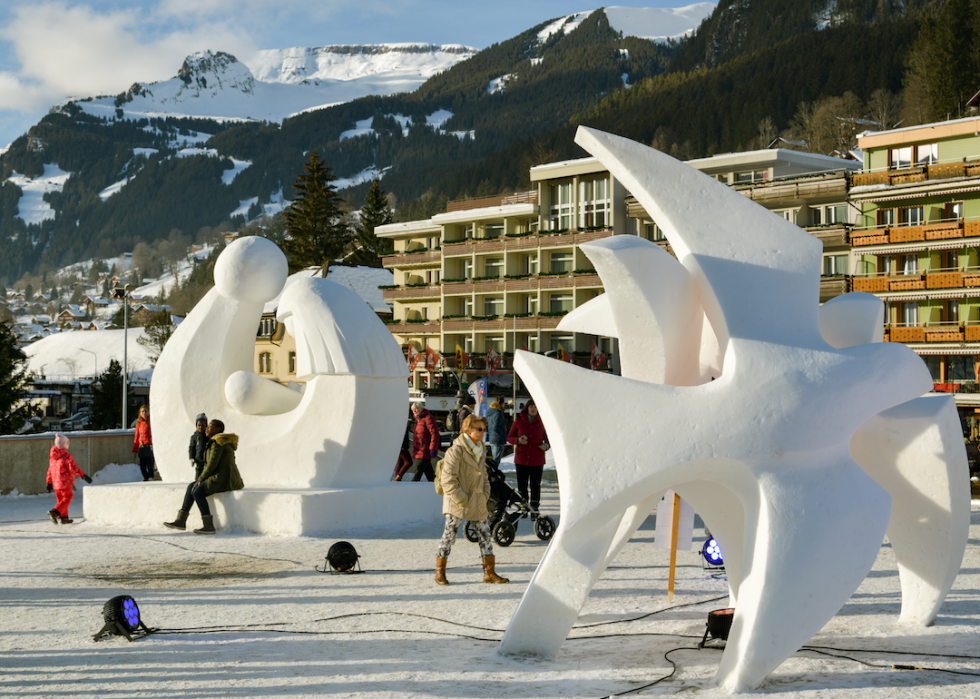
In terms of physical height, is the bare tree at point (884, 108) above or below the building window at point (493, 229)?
above

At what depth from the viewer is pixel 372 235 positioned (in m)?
74.0

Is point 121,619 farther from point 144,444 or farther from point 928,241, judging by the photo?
point 928,241

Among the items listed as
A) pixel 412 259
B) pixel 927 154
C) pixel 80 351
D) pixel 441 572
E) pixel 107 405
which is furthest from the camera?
pixel 80 351

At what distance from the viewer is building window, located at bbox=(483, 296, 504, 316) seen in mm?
57156

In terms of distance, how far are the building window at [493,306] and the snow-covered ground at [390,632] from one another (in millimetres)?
45952

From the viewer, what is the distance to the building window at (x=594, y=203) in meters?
54.5

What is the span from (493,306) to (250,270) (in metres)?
44.1

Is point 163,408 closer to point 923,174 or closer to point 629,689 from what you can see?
point 629,689

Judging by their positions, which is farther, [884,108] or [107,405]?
[884,108]

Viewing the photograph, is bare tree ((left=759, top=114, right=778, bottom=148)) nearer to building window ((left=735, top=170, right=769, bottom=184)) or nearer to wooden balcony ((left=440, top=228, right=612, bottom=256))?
building window ((left=735, top=170, right=769, bottom=184))

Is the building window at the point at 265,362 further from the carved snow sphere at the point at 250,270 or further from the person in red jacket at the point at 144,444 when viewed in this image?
the carved snow sphere at the point at 250,270

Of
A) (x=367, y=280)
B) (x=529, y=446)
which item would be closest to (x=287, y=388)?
(x=529, y=446)

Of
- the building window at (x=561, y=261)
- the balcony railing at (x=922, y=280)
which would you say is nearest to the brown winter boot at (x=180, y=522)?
the balcony railing at (x=922, y=280)

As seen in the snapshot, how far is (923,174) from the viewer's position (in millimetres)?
39688
